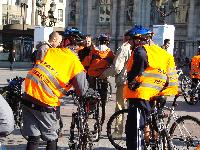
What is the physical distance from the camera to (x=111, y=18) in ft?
161

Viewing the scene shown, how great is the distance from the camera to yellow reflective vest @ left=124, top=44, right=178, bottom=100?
6.17 metres

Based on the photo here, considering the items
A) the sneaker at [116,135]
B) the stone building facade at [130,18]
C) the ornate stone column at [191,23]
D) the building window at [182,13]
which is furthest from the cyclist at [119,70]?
the building window at [182,13]

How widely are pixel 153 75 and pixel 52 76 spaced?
5.09 feet

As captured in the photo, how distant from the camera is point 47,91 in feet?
17.4

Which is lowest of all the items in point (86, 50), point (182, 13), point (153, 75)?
point (153, 75)

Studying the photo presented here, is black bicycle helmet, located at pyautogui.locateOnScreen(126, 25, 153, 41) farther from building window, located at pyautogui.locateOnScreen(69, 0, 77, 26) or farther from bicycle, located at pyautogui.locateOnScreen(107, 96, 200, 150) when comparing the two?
building window, located at pyautogui.locateOnScreen(69, 0, 77, 26)

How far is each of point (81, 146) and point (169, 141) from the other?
50.3 inches

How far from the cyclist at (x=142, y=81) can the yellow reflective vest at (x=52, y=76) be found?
1.00m

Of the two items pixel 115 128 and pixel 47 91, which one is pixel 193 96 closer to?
pixel 115 128

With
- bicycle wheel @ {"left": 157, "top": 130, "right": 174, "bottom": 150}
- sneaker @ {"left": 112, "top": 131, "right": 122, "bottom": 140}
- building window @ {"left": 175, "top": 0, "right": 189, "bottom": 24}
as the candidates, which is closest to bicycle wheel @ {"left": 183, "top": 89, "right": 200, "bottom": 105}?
sneaker @ {"left": 112, "top": 131, "right": 122, "bottom": 140}

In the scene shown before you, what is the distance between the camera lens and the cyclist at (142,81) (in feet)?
20.1

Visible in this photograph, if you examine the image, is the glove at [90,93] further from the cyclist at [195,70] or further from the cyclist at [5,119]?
the cyclist at [195,70]

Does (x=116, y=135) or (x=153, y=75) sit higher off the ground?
(x=153, y=75)

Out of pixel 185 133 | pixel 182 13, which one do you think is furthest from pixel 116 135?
pixel 182 13
